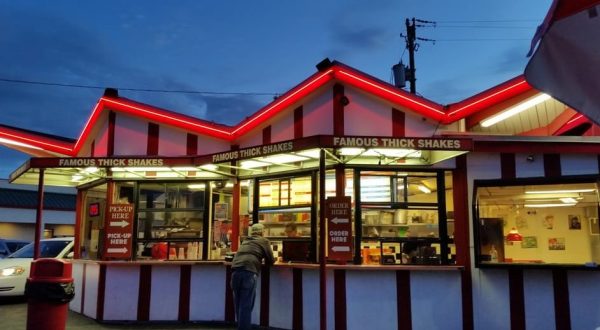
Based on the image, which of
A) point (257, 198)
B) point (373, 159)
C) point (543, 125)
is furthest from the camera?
point (543, 125)

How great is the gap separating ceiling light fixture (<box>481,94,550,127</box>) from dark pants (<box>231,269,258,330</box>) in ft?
14.1

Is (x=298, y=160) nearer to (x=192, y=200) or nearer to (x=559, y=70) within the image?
(x=192, y=200)

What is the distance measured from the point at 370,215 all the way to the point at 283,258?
1.52 meters

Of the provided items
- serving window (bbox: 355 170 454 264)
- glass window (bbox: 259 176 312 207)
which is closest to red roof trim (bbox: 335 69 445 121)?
serving window (bbox: 355 170 454 264)

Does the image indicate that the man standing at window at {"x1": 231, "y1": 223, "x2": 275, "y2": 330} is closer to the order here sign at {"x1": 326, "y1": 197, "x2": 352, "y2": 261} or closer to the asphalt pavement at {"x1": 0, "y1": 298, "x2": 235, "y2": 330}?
the order here sign at {"x1": 326, "y1": 197, "x2": 352, "y2": 261}

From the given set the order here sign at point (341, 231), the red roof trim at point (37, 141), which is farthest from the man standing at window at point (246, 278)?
the red roof trim at point (37, 141)

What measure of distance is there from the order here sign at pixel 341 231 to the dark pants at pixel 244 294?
1194 millimetres

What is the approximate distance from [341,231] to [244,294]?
161 cm

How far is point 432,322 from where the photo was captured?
7566 mm

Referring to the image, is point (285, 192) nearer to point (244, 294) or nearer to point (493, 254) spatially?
point (244, 294)

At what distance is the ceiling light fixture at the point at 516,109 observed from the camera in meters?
7.92

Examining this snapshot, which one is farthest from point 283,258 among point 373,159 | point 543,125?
point 543,125

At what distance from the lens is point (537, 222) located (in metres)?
8.05

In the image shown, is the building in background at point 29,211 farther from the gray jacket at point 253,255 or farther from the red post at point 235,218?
the gray jacket at point 253,255
